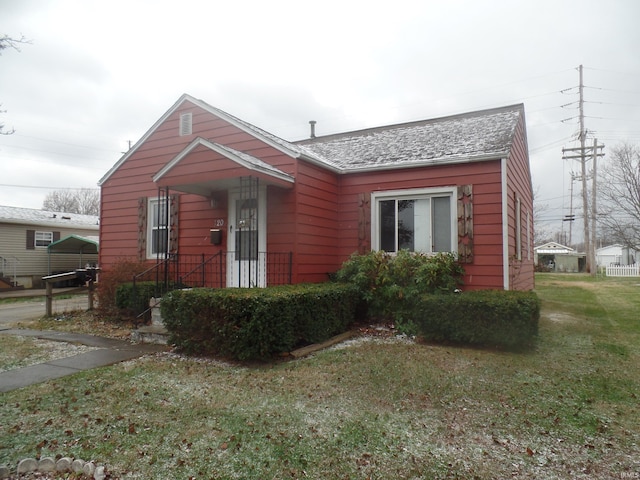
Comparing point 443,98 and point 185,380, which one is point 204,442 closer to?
point 185,380

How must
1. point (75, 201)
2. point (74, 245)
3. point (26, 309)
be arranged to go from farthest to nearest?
point (75, 201)
point (74, 245)
point (26, 309)

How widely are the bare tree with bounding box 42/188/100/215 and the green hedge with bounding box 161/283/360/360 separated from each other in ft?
142

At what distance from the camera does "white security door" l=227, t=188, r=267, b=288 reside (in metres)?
8.07

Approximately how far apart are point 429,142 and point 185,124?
227 inches

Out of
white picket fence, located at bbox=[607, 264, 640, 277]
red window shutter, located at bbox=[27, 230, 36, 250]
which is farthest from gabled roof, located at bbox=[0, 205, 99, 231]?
white picket fence, located at bbox=[607, 264, 640, 277]

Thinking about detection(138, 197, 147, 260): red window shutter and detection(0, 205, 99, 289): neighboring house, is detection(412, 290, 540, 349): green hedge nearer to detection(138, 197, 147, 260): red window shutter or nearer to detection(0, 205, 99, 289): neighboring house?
detection(138, 197, 147, 260): red window shutter

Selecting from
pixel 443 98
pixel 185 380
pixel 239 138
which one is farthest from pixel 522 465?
pixel 443 98

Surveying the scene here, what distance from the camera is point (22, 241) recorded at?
18156 millimetres

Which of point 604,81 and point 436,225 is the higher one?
point 604,81

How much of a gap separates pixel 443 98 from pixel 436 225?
2223 cm

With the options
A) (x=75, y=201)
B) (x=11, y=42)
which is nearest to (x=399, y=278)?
(x=11, y=42)

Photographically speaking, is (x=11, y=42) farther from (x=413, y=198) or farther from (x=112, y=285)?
(x=413, y=198)

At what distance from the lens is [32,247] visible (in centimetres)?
1855

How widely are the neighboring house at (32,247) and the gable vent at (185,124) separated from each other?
11.5 m
